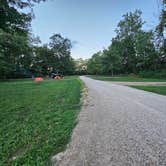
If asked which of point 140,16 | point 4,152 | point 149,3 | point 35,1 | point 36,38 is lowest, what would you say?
point 4,152

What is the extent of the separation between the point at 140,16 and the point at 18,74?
1562 inches

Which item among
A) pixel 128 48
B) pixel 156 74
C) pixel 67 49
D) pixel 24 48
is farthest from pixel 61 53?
pixel 24 48

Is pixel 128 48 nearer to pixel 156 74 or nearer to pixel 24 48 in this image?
pixel 156 74

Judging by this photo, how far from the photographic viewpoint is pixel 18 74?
45.7 m

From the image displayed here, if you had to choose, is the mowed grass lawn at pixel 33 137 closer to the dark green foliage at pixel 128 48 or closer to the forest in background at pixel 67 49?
the forest in background at pixel 67 49

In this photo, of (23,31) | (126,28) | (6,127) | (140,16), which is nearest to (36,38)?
(126,28)

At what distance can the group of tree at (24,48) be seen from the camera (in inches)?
325

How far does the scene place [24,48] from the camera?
20266mm

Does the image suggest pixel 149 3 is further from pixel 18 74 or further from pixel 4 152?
pixel 18 74

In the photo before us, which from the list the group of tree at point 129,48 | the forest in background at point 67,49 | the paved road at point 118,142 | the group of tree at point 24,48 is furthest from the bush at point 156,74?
the paved road at point 118,142

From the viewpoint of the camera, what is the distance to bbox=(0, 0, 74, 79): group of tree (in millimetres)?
8258

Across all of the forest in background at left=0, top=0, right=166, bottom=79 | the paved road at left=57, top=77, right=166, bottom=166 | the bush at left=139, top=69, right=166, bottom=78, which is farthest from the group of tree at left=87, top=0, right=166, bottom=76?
the paved road at left=57, top=77, right=166, bottom=166

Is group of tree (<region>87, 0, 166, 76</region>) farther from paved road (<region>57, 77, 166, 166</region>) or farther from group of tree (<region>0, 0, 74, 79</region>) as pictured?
paved road (<region>57, 77, 166, 166</region>)

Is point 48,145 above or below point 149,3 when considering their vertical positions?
below
